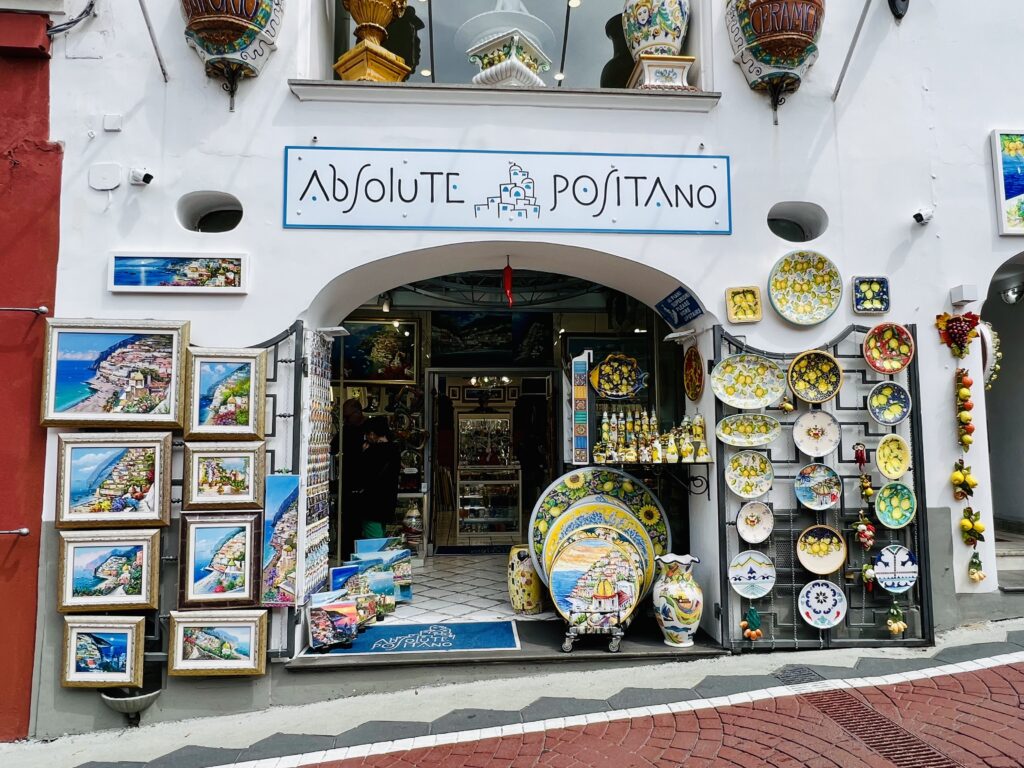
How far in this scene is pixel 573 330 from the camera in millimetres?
7684

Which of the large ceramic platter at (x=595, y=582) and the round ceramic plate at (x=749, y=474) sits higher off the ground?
the round ceramic plate at (x=749, y=474)

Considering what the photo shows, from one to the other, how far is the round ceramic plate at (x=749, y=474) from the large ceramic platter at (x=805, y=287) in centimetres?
103

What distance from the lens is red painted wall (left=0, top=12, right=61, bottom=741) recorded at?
3881 mm

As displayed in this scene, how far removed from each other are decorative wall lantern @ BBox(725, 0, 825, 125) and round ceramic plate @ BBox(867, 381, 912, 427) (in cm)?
213

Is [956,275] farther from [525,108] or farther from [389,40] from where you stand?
[389,40]

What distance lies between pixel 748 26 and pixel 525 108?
169 cm

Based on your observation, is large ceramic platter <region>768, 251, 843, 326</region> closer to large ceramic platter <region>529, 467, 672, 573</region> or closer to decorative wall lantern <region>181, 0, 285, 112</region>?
large ceramic platter <region>529, 467, 672, 573</region>

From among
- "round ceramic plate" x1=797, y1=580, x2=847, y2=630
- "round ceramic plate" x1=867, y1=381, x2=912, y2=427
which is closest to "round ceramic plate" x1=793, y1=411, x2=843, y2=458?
"round ceramic plate" x1=867, y1=381, x2=912, y2=427

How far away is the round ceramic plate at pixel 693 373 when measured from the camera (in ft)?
15.4

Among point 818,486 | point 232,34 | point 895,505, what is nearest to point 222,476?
point 232,34

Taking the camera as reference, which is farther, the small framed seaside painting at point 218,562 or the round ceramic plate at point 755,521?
the round ceramic plate at point 755,521

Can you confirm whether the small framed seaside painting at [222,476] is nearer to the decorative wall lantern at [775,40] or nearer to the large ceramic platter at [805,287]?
the large ceramic platter at [805,287]

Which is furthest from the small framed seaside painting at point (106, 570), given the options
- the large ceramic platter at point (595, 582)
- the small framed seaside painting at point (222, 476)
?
the large ceramic platter at point (595, 582)

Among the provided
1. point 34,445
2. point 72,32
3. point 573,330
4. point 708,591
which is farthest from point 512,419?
point 72,32
